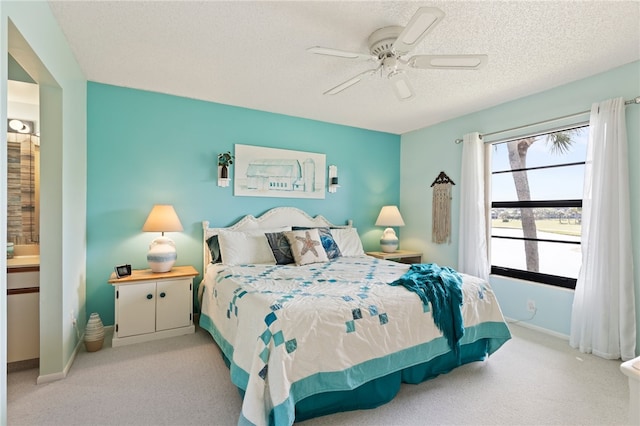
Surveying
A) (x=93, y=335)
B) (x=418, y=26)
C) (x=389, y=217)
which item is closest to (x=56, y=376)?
(x=93, y=335)

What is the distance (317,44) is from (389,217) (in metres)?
2.73

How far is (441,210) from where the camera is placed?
4258 millimetres

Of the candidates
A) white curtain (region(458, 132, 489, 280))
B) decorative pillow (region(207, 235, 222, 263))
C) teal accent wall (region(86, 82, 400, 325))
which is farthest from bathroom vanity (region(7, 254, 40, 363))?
white curtain (region(458, 132, 489, 280))

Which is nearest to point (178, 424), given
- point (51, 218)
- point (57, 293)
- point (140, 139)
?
point (57, 293)

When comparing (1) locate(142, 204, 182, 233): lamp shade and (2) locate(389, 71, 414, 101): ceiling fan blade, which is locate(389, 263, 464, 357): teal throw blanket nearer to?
(2) locate(389, 71, 414, 101): ceiling fan blade

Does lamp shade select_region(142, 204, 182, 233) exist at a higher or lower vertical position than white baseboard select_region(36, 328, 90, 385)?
higher

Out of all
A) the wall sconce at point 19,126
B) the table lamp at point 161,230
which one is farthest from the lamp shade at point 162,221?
the wall sconce at point 19,126

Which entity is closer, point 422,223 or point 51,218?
point 51,218

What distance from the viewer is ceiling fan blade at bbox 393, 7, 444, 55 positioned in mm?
1542

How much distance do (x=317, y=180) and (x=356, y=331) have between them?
2.69m

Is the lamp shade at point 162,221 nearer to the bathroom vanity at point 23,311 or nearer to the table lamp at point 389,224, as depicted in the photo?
the bathroom vanity at point 23,311

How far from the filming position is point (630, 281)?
8.37 ft

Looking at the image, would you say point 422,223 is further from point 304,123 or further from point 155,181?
point 155,181

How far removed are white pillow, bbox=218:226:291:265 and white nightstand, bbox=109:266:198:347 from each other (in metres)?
0.38
